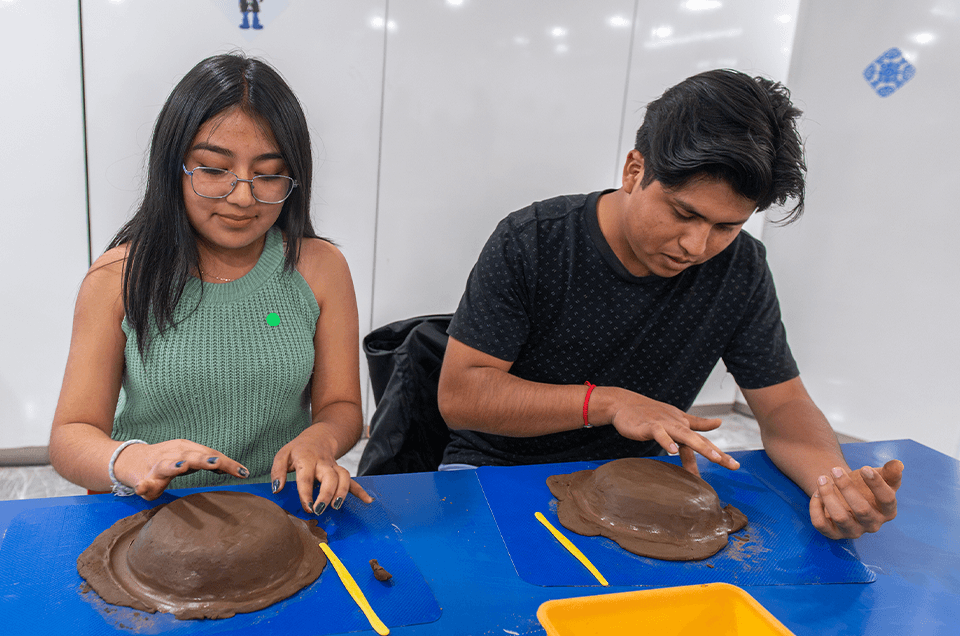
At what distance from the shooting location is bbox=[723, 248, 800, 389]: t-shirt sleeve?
5.02ft

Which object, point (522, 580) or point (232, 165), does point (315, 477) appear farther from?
point (232, 165)

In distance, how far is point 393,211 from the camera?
117 inches

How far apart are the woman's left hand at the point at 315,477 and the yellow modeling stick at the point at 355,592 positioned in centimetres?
9

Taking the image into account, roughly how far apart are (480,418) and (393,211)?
69.2 inches

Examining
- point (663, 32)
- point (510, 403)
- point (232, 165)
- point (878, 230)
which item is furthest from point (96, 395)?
point (878, 230)

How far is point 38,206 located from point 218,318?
5.65 ft

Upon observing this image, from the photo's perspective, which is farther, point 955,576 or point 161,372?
point 161,372

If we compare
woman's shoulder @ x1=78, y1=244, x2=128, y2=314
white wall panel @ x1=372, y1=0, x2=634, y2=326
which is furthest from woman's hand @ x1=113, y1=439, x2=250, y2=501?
white wall panel @ x1=372, y1=0, x2=634, y2=326

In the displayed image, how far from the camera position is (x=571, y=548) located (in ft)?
3.36

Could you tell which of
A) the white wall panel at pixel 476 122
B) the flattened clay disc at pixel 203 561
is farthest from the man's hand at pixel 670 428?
the white wall panel at pixel 476 122

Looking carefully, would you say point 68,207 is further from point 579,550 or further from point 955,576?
point 955,576

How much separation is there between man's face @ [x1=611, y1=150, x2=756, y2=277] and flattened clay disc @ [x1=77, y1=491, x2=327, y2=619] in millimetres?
879

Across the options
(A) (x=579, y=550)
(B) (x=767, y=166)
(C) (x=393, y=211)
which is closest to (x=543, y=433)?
(A) (x=579, y=550)

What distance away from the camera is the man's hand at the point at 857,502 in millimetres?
1100
